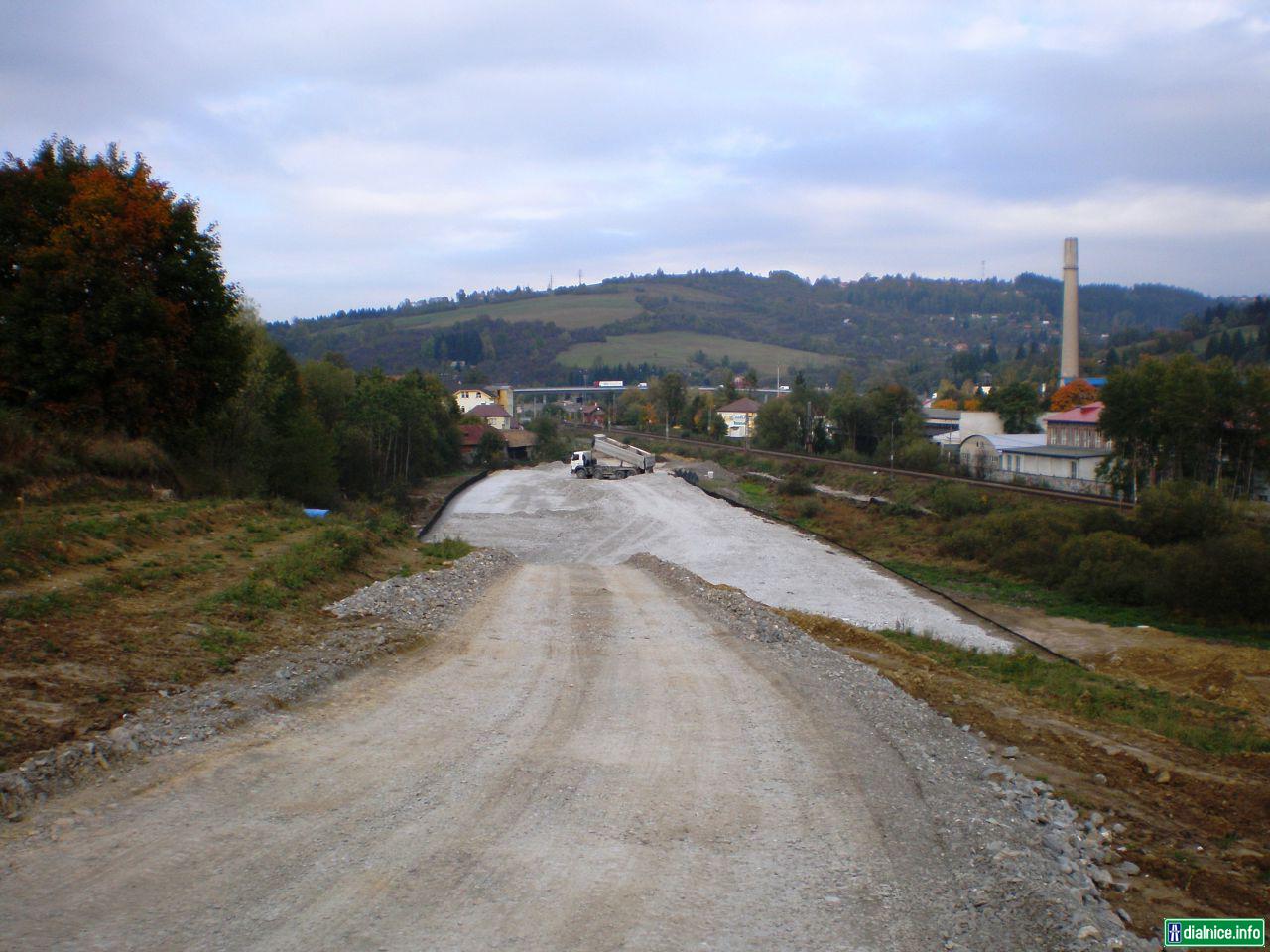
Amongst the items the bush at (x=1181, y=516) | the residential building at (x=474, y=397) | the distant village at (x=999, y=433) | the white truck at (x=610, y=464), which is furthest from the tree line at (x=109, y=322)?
the residential building at (x=474, y=397)

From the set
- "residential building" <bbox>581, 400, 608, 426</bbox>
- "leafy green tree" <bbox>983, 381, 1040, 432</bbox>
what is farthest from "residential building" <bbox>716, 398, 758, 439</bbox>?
"leafy green tree" <bbox>983, 381, 1040, 432</bbox>

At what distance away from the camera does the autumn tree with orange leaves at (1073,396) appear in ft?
285

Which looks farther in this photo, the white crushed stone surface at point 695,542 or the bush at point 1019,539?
the bush at point 1019,539

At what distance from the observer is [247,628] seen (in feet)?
33.3

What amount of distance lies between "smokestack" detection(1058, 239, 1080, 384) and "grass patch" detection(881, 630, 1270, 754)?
9392cm

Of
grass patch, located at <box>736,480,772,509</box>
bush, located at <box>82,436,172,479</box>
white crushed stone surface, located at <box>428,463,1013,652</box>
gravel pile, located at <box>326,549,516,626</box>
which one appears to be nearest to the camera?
gravel pile, located at <box>326,549,516,626</box>

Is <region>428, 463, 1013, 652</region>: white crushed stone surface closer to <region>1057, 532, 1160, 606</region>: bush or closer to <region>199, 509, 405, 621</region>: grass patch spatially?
<region>1057, 532, 1160, 606</region>: bush

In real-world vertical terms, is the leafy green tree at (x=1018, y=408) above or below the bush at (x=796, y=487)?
above

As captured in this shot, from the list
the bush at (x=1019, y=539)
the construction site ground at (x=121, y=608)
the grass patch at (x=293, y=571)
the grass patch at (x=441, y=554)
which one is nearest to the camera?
the construction site ground at (x=121, y=608)

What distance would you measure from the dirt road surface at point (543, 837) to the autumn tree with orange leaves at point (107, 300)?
15.2 meters

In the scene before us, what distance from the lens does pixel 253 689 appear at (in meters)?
8.17

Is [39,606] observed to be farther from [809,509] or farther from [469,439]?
[469,439]

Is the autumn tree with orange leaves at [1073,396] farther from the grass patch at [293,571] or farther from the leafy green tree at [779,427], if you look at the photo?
the grass patch at [293,571]

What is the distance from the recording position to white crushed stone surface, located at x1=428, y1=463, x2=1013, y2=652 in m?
25.6
